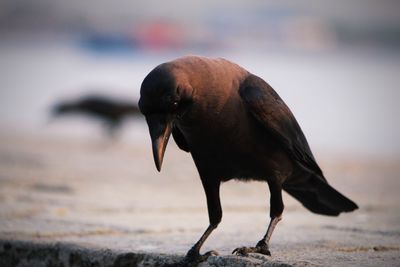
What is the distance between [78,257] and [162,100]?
1.00 m

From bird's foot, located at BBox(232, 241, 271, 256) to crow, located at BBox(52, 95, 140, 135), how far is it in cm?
823

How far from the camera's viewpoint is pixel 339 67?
28516 mm

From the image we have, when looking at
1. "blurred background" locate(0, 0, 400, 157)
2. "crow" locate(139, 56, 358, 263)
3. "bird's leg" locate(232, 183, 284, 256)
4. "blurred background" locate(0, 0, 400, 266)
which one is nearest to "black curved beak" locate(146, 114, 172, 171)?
"crow" locate(139, 56, 358, 263)

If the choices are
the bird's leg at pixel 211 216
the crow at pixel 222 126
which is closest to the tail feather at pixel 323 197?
the crow at pixel 222 126

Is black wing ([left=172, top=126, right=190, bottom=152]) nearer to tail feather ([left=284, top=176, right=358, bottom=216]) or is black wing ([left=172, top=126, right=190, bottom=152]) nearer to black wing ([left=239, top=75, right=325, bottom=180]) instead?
black wing ([left=239, top=75, right=325, bottom=180])

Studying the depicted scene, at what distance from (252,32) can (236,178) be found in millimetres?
41364

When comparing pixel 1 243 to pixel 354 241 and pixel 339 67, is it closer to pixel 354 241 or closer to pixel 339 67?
pixel 354 241

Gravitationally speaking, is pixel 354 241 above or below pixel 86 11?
below

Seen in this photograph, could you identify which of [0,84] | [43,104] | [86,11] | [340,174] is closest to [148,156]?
[340,174]

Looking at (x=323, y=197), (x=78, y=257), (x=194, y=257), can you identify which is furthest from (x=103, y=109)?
A: (x=194, y=257)

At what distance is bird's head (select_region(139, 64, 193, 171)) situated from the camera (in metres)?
4.09

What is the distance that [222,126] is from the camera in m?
4.34

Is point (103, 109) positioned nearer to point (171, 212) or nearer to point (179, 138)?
point (171, 212)

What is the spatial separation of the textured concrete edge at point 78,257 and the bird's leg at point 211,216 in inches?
1.8
